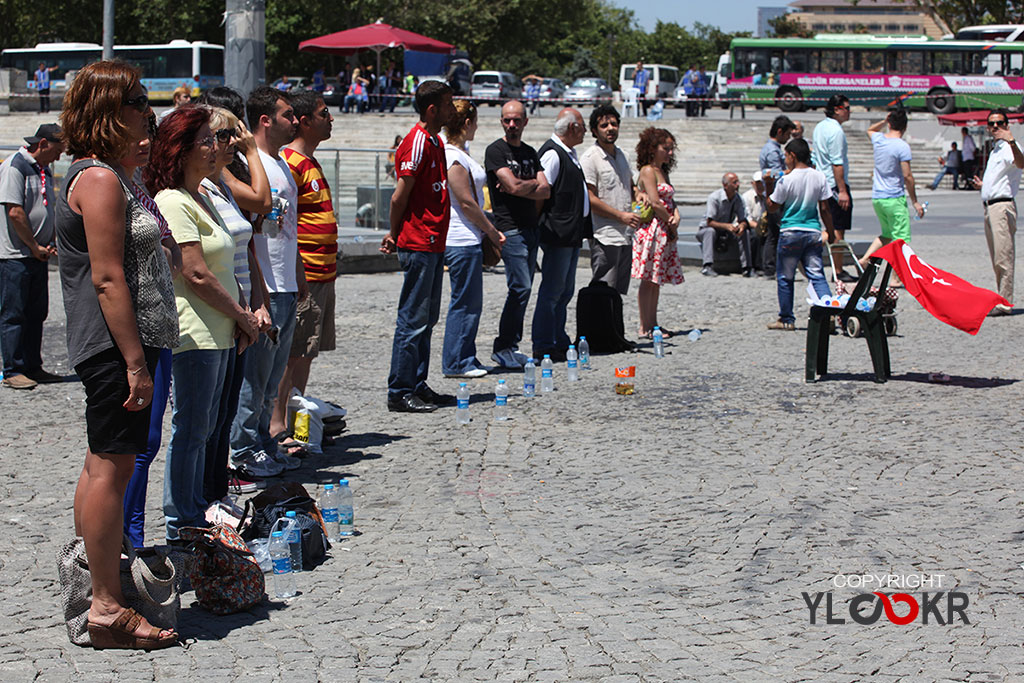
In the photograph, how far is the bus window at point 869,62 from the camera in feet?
159

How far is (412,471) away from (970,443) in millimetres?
3181

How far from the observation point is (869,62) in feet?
160

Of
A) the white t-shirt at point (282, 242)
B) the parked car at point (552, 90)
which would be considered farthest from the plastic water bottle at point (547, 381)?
the parked car at point (552, 90)

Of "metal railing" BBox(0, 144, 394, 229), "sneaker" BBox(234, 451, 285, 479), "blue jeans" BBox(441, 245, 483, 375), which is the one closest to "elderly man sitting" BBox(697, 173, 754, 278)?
"metal railing" BBox(0, 144, 394, 229)

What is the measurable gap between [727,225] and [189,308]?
10.9 metres

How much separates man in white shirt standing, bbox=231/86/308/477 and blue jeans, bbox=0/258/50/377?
3.03 metres

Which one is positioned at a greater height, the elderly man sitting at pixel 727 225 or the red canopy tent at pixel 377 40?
the red canopy tent at pixel 377 40

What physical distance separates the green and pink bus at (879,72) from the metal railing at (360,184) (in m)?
34.0

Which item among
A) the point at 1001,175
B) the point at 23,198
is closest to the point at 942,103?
the point at 1001,175

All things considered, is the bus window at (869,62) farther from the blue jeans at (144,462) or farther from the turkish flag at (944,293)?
the blue jeans at (144,462)

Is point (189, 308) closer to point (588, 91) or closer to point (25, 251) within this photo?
point (25, 251)

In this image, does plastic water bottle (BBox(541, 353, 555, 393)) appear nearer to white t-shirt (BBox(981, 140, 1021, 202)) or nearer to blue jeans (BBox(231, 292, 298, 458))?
blue jeans (BBox(231, 292, 298, 458))

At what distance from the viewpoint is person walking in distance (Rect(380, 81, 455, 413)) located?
7.77m

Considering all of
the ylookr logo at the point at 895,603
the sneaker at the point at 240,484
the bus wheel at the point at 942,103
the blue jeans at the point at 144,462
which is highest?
the bus wheel at the point at 942,103
